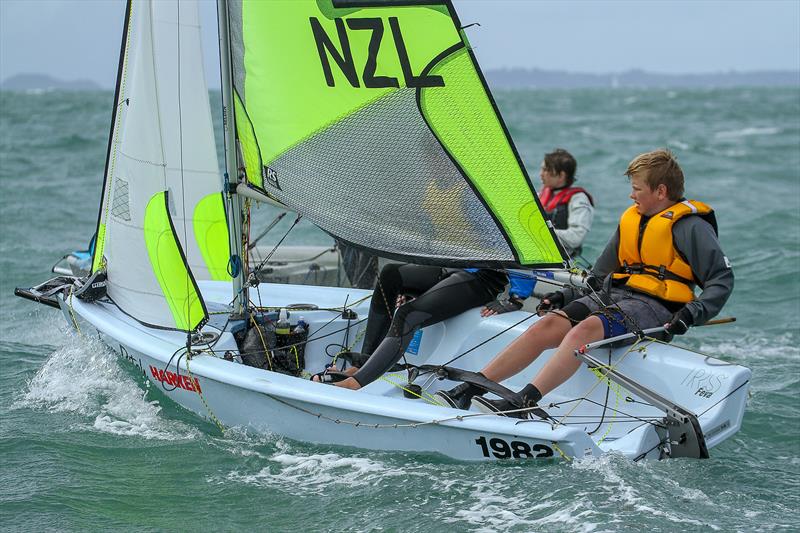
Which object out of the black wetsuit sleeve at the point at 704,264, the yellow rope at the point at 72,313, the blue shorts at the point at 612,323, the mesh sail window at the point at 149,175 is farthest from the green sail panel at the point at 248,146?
the black wetsuit sleeve at the point at 704,264

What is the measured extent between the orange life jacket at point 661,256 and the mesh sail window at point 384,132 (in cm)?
39

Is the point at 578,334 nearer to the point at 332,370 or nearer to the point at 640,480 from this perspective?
the point at 640,480

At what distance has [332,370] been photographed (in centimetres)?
407

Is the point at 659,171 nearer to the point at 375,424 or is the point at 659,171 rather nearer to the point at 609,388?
the point at 609,388

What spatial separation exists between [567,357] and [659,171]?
2.65 feet

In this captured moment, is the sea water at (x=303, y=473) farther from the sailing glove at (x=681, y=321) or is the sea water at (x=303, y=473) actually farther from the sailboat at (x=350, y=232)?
the sailing glove at (x=681, y=321)

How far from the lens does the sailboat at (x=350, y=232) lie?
11.9 ft

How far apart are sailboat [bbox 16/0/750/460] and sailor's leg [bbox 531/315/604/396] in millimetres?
59

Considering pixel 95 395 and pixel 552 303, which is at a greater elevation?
pixel 552 303

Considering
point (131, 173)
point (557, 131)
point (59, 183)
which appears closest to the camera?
point (131, 173)

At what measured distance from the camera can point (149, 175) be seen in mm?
4355

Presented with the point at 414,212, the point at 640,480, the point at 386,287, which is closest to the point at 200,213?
the point at 386,287

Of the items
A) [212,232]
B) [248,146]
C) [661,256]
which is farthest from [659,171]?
[212,232]

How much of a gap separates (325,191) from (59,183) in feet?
33.8
